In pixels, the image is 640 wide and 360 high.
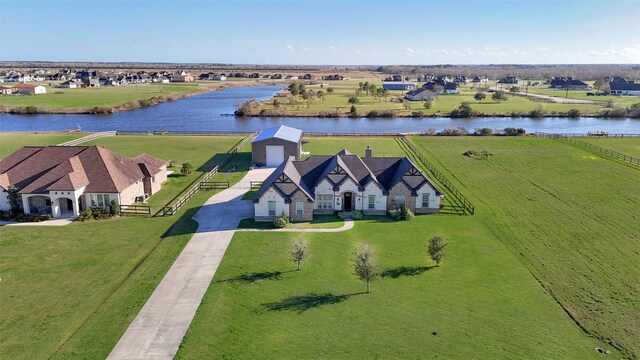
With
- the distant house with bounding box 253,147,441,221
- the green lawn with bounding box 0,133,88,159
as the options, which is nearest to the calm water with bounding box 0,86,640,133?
the green lawn with bounding box 0,133,88,159

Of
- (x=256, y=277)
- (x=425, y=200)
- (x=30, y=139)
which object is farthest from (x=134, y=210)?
(x=30, y=139)

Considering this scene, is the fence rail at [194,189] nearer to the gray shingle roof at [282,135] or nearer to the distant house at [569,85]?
the gray shingle roof at [282,135]

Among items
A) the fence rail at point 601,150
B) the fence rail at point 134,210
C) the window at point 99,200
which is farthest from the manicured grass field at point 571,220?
the window at point 99,200

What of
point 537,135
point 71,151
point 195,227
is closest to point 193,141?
point 71,151

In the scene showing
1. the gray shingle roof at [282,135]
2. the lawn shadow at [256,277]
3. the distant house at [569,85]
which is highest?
the distant house at [569,85]

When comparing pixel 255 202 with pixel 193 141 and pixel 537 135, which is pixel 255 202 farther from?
pixel 537 135

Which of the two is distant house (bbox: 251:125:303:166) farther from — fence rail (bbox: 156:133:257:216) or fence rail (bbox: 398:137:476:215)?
fence rail (bbox: 398:137:476:215)
